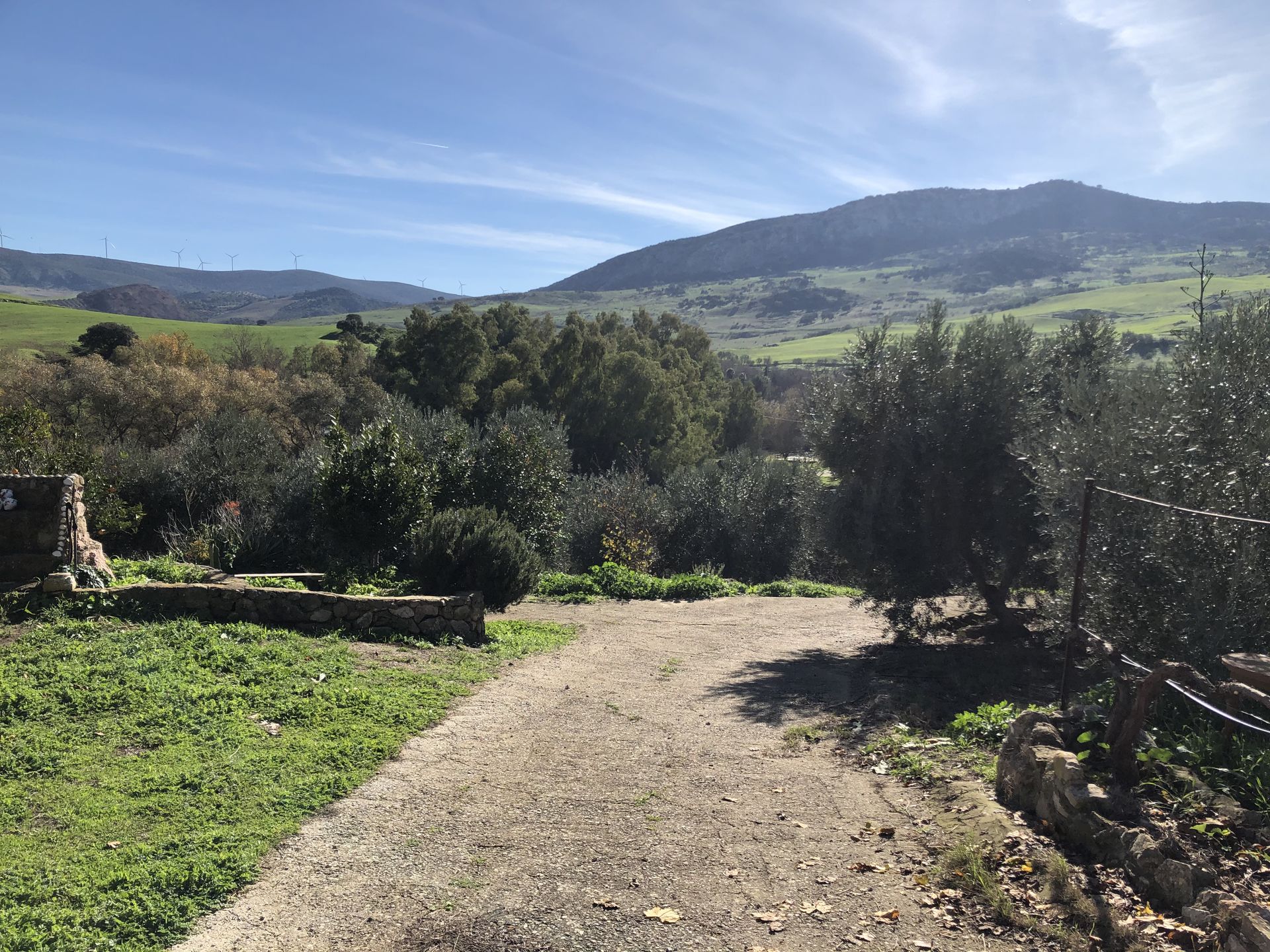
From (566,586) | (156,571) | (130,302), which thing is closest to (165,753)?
(156,571)

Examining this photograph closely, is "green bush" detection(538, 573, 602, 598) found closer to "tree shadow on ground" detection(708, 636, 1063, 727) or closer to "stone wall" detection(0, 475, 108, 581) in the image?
"tree shadow on ground" detection(708, 636, 1063, 727)

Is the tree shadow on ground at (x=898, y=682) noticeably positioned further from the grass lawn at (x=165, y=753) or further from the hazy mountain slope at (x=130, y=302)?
the hazy mountain slope at (x=130, y=302)

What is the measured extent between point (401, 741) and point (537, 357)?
38.2 m

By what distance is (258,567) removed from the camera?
44.9 feet

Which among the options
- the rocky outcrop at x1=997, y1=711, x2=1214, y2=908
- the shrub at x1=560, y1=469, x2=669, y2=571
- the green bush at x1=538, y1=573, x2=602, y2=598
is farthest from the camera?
the shrub at x1=560, y1=469, x2=669, y2=571

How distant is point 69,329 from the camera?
221 feet

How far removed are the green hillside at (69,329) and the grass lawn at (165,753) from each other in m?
55.8

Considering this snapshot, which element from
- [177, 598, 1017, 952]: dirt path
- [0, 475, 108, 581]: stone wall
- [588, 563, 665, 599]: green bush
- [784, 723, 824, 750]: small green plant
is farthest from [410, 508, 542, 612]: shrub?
[784, 723, 824, 750]: small green plant

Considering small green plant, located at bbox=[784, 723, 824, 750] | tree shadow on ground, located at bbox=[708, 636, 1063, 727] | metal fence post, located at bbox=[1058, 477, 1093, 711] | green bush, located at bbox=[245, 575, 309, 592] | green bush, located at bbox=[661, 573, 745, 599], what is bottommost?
green bush, located at bbox=[661, 573, 745, 599]

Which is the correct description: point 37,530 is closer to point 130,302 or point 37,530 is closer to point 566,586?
point 566,586

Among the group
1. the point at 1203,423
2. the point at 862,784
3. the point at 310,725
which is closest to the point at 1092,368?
the point at 1203,423

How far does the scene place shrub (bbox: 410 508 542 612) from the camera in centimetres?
1225

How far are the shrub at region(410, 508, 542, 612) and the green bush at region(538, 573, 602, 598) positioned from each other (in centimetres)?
349

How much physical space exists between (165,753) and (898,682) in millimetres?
8134
